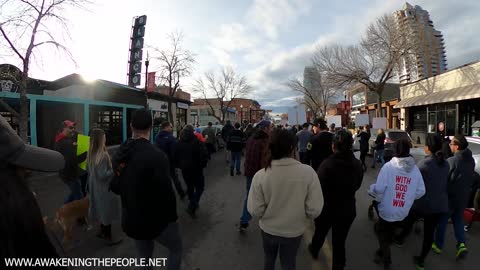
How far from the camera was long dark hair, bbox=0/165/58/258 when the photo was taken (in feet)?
2.94

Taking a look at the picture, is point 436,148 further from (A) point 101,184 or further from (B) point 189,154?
(A) point 101,184

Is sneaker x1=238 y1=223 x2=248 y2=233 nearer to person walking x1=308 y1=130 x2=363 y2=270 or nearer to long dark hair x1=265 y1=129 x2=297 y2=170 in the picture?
person walking x1=308 y1=130 x2=363 y2=270

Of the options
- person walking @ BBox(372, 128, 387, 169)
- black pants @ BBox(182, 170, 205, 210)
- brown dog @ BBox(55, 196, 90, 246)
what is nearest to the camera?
brown dog @ BBox(55, 196, 90, 246)

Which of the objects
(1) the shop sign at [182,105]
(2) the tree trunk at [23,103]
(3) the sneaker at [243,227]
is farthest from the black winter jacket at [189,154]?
(1) the shop sign at [182,105]

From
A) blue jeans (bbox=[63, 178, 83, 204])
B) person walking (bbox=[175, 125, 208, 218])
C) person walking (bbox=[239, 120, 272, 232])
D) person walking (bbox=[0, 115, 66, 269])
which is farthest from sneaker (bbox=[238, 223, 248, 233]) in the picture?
person walking (bbox=[0, 115, 66, 269])

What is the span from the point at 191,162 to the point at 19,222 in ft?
16.0

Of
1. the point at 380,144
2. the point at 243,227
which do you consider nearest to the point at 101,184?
the point at 243,227

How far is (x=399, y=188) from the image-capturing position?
3.39 metres

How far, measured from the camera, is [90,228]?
4797 mm

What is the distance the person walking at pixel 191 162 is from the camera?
577cm

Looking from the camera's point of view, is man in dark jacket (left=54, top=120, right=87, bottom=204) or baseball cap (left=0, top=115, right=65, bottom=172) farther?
man in dark jacket (left=54, top=120, right=87, bottom=204)

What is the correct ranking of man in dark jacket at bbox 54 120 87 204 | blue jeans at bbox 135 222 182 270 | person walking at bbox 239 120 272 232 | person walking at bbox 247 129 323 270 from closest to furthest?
1. person walking at bbox 247 129 323 270
2. blue jeans at bbox 135 222 182 270
3. person walking at bbox 239 120 272 232
4. man in dark jacket at bbox 54 120 87 204

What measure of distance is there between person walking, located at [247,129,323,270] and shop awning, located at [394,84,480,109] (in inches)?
675

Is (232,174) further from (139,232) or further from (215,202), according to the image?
(139,232)
